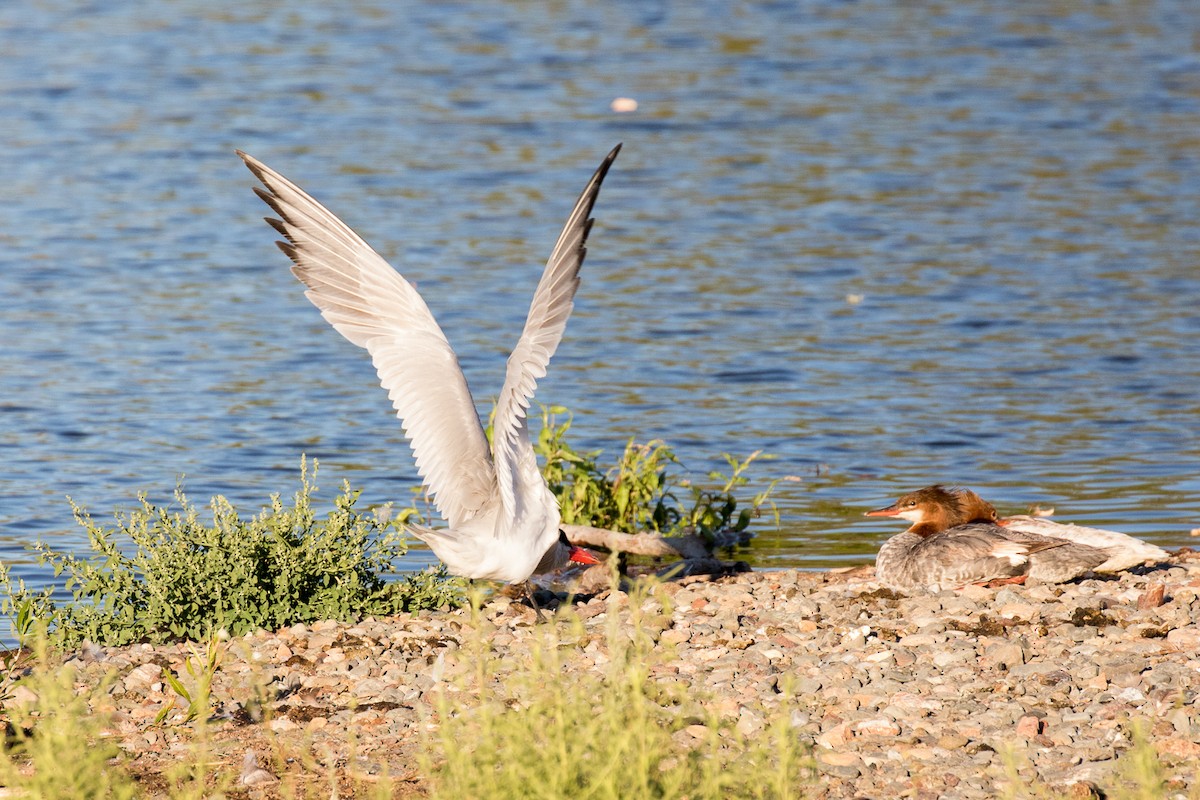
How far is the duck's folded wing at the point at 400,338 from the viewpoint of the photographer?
7242 mm

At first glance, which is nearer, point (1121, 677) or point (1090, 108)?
point (1121, 677)

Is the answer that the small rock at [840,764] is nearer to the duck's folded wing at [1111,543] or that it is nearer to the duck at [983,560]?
the duck at [983,560]

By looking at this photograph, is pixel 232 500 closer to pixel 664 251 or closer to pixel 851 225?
pixel 664 251

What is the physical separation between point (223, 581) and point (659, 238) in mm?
9426

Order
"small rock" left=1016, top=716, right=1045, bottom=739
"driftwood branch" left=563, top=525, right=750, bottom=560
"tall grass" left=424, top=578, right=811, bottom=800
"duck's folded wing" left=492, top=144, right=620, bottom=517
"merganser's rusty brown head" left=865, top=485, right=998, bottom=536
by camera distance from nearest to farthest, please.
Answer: "tall grass" left=424, top=578, right=811, bottom=800 < "small rock" left=1016, top=716, right=1045, bottom=739 < "duck's folded wing" left=492, top=144, right=620, bottom=517 < "merganser's rusty brown head" left=865, top=485, right=998, bottom=536 < "driftwood branch" left=563, top=525, right=750, bottom=560

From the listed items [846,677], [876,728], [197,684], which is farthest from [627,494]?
[876,728]

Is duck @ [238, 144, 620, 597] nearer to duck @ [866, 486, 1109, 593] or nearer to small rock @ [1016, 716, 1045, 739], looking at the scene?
duck @ [866, 486, 1109, 593]

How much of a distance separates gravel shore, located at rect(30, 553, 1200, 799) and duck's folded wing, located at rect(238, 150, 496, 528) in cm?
64

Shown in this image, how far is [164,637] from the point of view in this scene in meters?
7.27

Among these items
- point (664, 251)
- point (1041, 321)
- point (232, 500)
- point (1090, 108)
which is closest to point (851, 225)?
point (664, 251)

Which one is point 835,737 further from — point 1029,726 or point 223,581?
point 223,581

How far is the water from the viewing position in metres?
11.0

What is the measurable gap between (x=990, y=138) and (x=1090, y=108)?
1.92m

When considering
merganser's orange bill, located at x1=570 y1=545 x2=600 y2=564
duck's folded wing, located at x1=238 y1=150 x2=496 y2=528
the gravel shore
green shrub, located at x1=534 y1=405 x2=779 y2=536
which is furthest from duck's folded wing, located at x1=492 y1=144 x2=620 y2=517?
green shrub, located at x1=534 y1=405 x2=779 y2=536
